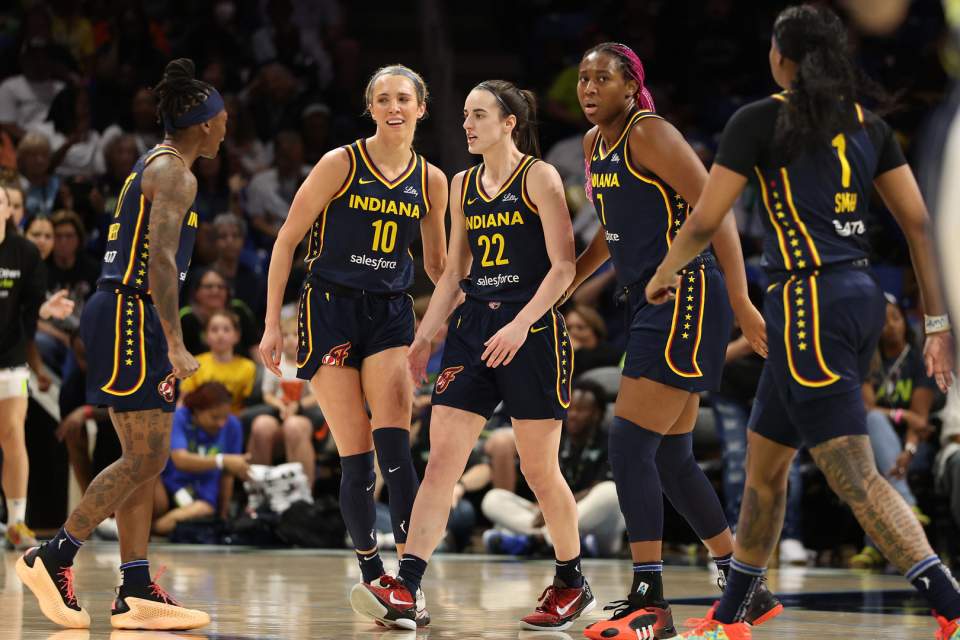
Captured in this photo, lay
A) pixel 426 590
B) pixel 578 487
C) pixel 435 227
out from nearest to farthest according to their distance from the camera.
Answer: pixel 435 227 → pixel 426 590 → pixel 578 487

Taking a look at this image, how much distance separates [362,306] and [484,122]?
2.82ft

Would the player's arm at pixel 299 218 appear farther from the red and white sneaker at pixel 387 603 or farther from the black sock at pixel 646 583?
the black sock at pixel 646 583

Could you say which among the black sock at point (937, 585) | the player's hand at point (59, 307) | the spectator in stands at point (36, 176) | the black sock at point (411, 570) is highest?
the spectator in stands at point (36, 176)

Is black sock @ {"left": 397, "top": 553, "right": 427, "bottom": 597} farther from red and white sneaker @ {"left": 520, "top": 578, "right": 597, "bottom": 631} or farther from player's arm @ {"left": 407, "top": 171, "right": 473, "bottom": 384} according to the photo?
player's arm @ {"left": 407, "top": 171, "right": 473, "bottom": 384}

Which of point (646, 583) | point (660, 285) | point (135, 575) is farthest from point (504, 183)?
point (135, 575)

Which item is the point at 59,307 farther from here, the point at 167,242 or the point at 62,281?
the point at 62,281

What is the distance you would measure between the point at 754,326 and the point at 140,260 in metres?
2.25

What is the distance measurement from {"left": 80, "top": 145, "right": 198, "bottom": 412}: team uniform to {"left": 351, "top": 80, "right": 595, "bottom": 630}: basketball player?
957mm

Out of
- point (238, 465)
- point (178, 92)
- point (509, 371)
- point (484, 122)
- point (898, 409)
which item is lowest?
point (238, 465)

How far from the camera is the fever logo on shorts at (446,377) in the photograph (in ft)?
17.8

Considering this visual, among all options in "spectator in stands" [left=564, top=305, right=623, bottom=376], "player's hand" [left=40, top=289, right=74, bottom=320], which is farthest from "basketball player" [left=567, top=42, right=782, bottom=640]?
"spectator in stands" [left=564, top=305, right=623, bottom=376]

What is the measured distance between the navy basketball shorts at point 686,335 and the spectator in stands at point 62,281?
6728 mm

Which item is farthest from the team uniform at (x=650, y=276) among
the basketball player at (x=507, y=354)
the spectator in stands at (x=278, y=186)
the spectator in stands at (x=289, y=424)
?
the spectator in stands at (x=278, y=186)

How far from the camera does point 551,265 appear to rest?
213 inches
